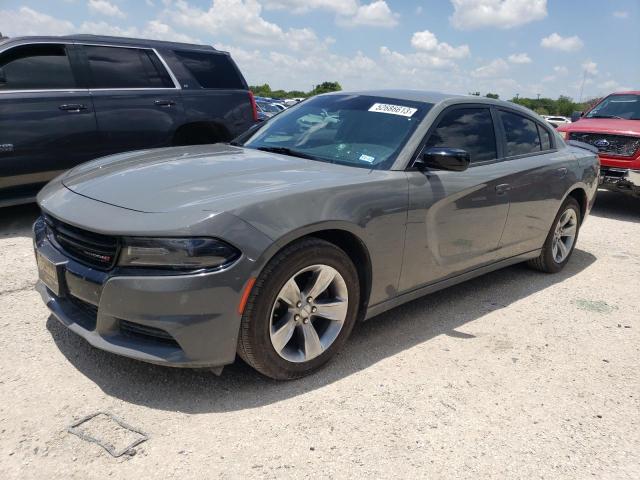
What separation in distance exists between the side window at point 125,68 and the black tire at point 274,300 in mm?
4128

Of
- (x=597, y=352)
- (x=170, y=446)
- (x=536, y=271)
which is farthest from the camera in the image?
(x=536, y=271)

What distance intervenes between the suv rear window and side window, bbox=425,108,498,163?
12.3 ft

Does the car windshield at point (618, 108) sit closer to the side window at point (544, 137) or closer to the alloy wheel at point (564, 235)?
the alloy wheel at point (564, 235)

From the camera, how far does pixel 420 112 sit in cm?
362

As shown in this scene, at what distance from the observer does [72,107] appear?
5504 millimetres

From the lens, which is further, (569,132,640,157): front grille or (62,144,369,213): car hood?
(569,132,640,157): front grille

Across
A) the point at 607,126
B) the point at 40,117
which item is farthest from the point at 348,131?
the point at 607,126

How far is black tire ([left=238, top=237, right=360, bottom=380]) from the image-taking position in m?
2.58

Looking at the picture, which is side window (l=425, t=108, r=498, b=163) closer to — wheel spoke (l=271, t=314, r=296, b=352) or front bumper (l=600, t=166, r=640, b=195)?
wheel spoke (l=271, t=314, r=296, b=352)

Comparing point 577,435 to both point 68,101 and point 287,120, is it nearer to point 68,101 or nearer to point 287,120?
point 287,120

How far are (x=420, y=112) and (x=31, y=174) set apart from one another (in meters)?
3.88

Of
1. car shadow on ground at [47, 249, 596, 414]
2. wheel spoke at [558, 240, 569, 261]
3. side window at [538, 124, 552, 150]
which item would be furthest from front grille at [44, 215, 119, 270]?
wheel spoke at [558, 240, 569, 261]

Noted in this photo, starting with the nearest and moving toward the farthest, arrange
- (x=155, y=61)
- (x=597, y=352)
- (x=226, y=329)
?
1. (x=226, y=329)
2. (x=597, y=352)
3. (x=155, y=61)

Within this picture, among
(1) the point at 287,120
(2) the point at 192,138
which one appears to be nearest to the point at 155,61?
(2) the point at 192,138
